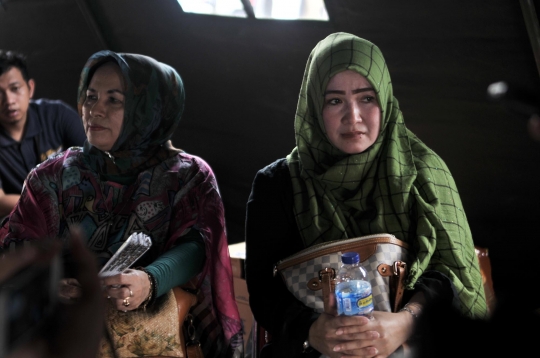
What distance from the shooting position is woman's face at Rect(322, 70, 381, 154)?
68.3 inches

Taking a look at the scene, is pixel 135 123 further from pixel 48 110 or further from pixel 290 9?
pixel 48 110

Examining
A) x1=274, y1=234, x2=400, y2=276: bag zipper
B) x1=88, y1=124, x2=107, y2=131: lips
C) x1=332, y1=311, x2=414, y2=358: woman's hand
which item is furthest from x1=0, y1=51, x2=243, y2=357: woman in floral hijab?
x1=332, y1=311, x2=414, y2=358: woman's hand

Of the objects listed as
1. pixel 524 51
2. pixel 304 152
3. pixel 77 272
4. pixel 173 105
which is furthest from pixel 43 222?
pixel 524 51

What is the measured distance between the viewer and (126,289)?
1743 mm

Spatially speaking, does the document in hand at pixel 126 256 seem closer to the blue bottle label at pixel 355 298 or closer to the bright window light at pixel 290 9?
the blue bottle label at pixel 355 298

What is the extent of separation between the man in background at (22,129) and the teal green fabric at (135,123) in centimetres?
110

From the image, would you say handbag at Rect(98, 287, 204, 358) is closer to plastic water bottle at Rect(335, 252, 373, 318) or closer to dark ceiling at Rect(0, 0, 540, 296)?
plastic water bottle at Rect(335, 252, 373, 318)

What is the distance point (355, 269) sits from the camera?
154 centimetres

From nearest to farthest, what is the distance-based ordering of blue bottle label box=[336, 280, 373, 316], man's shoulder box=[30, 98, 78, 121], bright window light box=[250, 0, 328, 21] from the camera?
blue bottle label box=[336, 280, 373, 316], bright window light box=[250, 0, 328, 21], man's shoulder box=[30, 98, 78, 121]

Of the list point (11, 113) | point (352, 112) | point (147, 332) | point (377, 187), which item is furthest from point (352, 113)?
point (11, 113)

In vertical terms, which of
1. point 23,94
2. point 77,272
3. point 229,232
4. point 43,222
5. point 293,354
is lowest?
point 293,354

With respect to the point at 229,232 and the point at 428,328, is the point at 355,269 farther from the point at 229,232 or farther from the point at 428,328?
the point at 229,232

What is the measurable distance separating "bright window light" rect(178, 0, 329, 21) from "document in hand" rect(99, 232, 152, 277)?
4.82 ft

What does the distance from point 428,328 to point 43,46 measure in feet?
12.3
